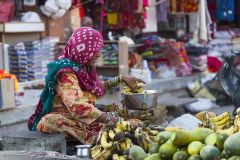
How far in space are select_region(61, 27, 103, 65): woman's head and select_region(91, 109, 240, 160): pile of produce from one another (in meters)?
0.85

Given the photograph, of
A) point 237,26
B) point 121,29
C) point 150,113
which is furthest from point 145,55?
point 150,113

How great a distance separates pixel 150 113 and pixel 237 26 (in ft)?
33.6

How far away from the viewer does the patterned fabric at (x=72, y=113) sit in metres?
4.86

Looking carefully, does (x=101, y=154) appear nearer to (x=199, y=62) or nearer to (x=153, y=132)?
(x=153, y=132)

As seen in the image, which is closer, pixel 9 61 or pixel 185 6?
pixel 9 61

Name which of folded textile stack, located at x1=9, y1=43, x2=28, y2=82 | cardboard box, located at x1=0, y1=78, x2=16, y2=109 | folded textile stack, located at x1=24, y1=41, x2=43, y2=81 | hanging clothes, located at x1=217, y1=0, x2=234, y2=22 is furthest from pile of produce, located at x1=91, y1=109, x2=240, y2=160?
hanging clothes, located at x1=217, y1=0, x2=234, y2=22

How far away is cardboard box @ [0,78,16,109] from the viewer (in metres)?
7.82

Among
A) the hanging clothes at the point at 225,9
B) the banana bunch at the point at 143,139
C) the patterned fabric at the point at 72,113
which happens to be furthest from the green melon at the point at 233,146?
the hanging clothes at the point at 225,9

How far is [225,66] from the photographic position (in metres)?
10.8

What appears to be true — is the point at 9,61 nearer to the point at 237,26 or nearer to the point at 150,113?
the point at 150,113

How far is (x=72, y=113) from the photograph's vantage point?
16.0 ft

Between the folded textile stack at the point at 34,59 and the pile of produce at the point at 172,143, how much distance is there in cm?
554

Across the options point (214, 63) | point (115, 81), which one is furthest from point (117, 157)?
point (214, 63)

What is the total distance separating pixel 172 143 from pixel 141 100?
181cm
